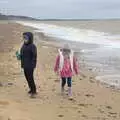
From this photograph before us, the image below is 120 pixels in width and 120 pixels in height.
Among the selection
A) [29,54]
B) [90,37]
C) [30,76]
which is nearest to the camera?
[29,54]

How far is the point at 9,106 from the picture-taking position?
9.32 m

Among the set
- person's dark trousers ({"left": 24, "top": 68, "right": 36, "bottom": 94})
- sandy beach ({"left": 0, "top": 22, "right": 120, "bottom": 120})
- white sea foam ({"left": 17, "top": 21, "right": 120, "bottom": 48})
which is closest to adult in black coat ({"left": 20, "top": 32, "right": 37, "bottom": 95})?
person's dark trousers ({"left": 24, "top": 68, "right": 36, "bottom": 94})

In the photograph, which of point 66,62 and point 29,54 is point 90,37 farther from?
point 29,54

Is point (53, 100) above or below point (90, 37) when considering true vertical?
below

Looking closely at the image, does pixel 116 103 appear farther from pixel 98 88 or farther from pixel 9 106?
pixel 9 106

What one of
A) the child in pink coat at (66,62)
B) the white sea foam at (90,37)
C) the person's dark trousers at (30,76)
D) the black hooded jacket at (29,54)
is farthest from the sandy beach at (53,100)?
the white sea foam at (90,37)

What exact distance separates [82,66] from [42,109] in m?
9.40

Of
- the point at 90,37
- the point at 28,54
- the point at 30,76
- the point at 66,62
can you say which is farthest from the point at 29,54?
the point at 90,37

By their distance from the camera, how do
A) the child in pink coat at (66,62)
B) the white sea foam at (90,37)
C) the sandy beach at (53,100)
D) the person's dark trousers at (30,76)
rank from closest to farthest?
the sandy beach at (53,100), the person's dark trousers at (30,76), the child in pink coat at (66,62), the white sea foam at (90,37)

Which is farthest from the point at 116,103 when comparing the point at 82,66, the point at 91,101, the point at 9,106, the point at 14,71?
the point at 82,66

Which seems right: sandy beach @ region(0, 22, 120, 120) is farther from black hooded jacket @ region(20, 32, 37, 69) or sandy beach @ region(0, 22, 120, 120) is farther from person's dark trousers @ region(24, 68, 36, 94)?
black hooded jacket @ region(20, 32, 37, 69)

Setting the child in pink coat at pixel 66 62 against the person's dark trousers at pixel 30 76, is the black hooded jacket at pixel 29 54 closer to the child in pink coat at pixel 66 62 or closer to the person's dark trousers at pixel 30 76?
the person's dark trousers at pixel 30 76

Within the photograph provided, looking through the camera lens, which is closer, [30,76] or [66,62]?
[30,76]

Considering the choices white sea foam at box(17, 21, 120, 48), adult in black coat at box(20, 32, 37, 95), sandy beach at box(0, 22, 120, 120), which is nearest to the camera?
sandy beach at box(0, 22, 120, 120)
